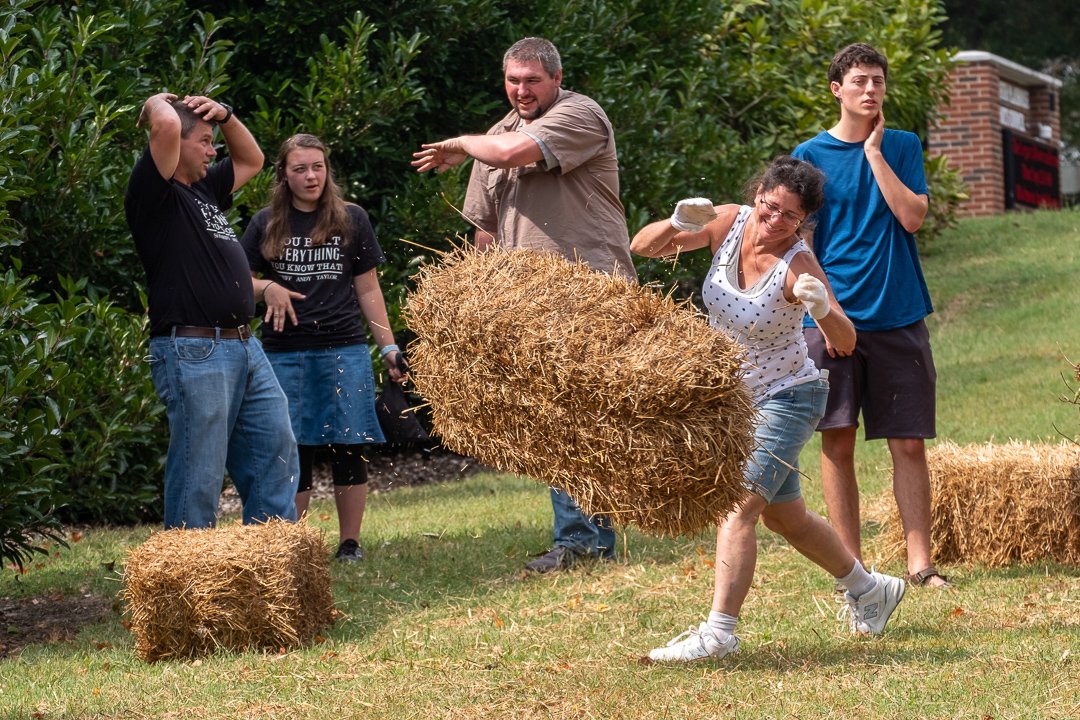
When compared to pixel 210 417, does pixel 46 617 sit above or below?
below

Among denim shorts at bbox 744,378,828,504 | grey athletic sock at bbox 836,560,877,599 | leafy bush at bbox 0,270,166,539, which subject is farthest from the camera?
leafy bush at bbox 0,270,166,539

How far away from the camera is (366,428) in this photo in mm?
7125

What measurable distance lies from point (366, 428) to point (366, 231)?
0.99 metres

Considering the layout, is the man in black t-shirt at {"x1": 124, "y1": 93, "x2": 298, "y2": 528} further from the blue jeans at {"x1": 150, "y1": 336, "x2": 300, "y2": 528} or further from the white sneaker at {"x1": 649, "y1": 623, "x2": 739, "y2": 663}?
the white sneaker at {"x1": 649, "y1": 623, "x2": 739, "y2": 663}

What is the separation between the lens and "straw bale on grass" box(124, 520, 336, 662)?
5348 mm

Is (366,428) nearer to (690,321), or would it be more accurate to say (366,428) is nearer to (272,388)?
(272,388)

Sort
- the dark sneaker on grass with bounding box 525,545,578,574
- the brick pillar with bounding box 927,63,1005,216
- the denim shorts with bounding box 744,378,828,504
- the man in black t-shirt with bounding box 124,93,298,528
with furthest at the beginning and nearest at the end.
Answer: the brick pillar with bounding box 927,63,1005,216
the dark sneaker on grass with bounding box 525,545,578,574
the man in black t-shirt with bounding box 124,93,298,528
the denim shorts with bounding box 744,378,828,504

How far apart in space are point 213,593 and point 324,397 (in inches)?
74.6

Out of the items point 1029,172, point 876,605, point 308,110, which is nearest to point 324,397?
point 876,605

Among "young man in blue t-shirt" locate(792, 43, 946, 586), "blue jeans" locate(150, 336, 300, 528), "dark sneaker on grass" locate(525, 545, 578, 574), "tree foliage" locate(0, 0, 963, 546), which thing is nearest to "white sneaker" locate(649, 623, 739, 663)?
"young man in blue t-shirt" locate(792, 43, 946, 586)

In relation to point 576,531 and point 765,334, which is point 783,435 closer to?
point 765,334

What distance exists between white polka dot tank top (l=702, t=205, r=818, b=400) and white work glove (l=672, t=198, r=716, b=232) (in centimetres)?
14

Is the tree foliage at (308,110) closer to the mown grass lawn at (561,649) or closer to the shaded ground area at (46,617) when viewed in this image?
the shaded ground area at (46,617)

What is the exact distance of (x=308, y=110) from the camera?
998cm
